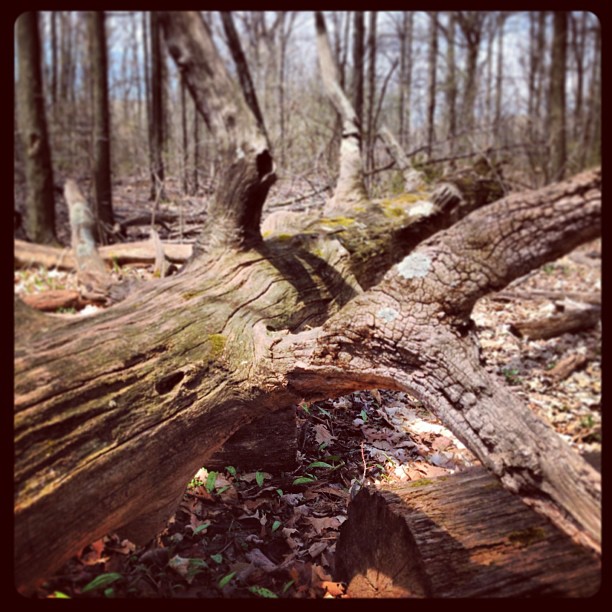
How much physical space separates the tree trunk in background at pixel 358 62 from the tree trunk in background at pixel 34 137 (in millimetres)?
3219

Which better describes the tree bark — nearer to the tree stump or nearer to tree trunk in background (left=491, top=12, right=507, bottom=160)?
tree trunk in background (left=491, top=12, right=507, bottom=160)

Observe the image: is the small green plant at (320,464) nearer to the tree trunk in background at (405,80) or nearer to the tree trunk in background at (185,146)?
the tree trunk in background at (185,146)

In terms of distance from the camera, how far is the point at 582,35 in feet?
7.54

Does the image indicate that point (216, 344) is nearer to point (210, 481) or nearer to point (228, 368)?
point (228, 368)

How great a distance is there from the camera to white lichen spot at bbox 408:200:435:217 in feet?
11.8

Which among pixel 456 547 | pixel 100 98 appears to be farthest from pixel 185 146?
pixel 456 547

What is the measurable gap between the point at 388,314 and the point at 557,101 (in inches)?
70.8

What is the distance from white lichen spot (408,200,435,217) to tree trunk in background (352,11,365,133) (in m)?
1.72

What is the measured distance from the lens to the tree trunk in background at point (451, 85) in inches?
135

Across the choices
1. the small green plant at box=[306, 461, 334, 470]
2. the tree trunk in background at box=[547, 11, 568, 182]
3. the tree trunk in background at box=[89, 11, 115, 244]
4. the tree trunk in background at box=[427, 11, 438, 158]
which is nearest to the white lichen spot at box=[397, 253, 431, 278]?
the small green plant at box=[306, 461, 334, 470]

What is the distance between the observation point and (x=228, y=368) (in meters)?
1.86

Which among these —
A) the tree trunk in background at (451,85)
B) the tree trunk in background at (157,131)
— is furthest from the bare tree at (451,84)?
the tree trunk in background at (157,131)
